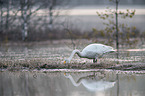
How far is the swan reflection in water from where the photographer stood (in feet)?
31.2

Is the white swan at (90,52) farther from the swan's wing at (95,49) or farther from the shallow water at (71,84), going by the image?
the shallow water at (71,84)

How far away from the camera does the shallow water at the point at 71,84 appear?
349 inches

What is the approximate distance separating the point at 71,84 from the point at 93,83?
0.67 m

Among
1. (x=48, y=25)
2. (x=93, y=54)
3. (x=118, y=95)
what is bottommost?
(x=118, y=95)

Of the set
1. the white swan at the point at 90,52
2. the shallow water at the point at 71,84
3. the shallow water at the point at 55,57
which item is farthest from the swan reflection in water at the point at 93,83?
the shallow water at the point at 55,57

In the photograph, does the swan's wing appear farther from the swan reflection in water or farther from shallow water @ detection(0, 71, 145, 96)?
the swan reflection in water

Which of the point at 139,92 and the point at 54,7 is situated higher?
the point at 54,7

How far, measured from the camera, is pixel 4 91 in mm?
9242

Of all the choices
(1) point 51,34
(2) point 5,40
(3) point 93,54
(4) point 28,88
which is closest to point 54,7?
(1) point 51,34

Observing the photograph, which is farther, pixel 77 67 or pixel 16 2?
pixel 16 2

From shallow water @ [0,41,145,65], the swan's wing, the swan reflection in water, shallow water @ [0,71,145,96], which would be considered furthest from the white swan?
the swan reflection in water

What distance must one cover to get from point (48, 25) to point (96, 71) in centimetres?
2660

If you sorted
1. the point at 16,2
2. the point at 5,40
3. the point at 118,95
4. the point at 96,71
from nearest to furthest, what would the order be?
the point at 118,95, the point at 96,71, the point at 5,40, the point at 16,2

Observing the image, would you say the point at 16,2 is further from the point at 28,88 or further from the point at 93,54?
the point at 28,88
